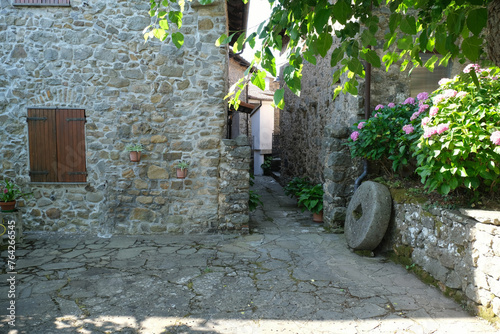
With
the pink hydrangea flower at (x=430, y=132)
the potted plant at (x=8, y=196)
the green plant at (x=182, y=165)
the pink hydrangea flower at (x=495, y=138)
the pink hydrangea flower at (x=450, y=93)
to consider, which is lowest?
the potted plant at (x=8, y=196)

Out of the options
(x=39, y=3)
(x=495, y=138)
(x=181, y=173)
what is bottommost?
(x=181, y=173)

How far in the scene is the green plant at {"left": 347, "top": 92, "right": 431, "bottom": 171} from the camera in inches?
180

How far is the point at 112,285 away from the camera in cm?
370

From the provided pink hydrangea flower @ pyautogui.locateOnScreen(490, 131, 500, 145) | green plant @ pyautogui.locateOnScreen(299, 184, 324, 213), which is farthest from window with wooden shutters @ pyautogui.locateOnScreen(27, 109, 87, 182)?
pink hydrangea flower @ pyautogui.locateOnScreen(490, 131, 500, 145)

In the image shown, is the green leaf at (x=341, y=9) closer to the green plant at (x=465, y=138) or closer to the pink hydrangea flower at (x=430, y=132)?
the green plant at (x=465, y=138)

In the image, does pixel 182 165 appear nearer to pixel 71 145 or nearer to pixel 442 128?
pixel 71 145

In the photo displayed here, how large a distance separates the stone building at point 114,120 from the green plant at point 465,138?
2.80 metres

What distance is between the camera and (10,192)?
5.19m

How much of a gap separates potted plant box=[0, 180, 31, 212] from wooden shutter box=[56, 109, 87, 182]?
0.64m

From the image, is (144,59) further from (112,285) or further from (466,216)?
(466,216)

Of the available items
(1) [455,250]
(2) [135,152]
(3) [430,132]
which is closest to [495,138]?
(3) [430,132]

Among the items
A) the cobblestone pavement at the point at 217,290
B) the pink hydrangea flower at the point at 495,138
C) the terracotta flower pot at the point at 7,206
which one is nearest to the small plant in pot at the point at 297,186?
the cobblestone pavement at the point at 217,290

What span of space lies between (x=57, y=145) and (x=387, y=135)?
4964mm

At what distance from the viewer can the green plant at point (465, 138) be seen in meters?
3.11
